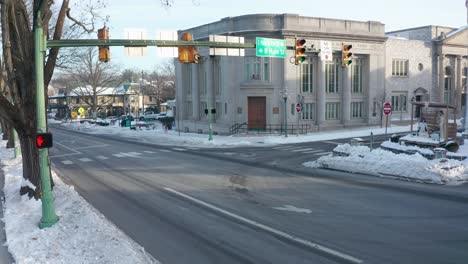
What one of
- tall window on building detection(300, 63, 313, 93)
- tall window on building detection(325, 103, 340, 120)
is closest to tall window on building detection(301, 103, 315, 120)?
tall window on building detection(300, 63, 313, 93)

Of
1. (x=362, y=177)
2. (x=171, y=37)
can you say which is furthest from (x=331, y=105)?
(x=171, y=37)

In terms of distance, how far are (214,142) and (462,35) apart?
136 ft

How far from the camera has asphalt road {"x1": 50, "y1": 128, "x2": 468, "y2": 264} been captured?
8102 mm

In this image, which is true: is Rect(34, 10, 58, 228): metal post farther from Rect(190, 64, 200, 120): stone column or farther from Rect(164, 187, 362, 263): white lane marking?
Rect(190, 64, 200, 120): stone column

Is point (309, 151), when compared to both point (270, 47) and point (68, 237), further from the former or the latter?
point (68, 237)

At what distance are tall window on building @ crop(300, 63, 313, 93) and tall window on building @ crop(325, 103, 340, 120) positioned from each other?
121 inches

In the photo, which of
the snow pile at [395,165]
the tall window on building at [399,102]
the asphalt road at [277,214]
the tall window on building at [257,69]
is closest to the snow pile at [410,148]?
the snow pile at [395,165]

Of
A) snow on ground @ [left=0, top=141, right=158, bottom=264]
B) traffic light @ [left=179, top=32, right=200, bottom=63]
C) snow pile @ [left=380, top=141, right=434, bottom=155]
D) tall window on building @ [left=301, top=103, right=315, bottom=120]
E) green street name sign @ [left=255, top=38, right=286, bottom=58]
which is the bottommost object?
snow on ground @ [left=0, top=141, right=158, bottom=264]

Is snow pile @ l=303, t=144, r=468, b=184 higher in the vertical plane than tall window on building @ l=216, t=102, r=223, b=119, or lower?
lower

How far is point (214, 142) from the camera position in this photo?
33.6 m

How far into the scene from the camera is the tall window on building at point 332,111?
148ft

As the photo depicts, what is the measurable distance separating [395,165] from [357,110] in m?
31.9

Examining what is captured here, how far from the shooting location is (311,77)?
1726 inches

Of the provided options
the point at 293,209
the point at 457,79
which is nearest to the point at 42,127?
the point at 293,209
